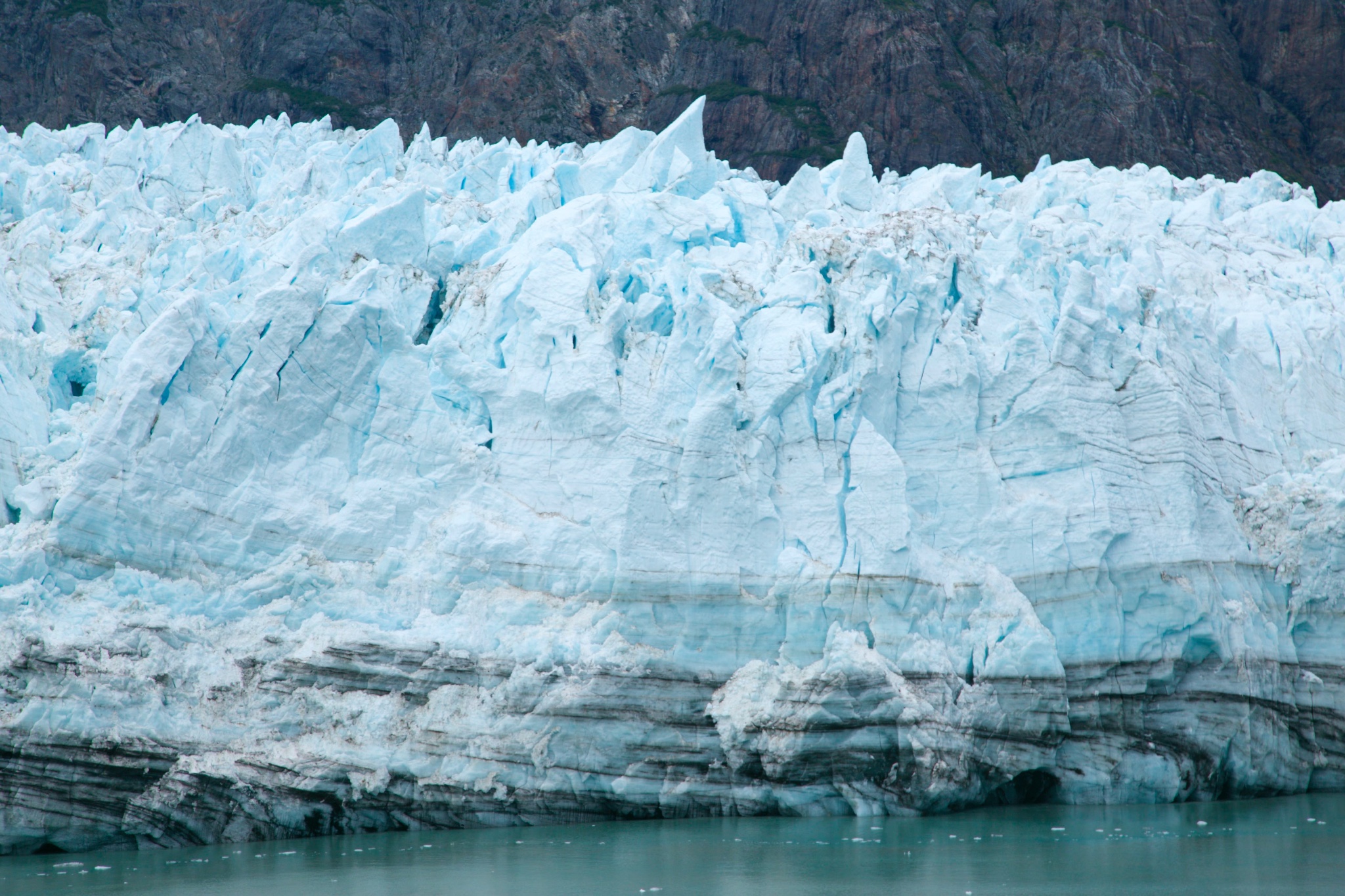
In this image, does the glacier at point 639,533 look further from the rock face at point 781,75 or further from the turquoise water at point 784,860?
the rock face at point 781,75

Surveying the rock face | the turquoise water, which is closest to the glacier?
the turquoise water

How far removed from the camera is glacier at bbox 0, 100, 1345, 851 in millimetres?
9766

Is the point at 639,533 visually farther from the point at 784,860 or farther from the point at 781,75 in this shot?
the point at 781,75

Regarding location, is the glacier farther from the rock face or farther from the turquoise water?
the rock face

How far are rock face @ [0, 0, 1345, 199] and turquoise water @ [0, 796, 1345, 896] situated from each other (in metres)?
20.7

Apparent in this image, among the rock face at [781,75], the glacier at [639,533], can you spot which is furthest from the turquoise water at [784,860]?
the rock face at [781,75]

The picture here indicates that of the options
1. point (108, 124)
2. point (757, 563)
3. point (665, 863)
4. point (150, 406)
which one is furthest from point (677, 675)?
point (108, 124)

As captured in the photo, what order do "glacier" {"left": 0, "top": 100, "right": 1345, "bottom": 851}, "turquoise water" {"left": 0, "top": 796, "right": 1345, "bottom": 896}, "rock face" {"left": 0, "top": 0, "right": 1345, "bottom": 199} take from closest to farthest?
1. "turquoise water" {"left": 0, "top": 796, "right": 1345, "bottom": 896}
2. "glacier" {"left": 0, "top": 100, "right": 1345, "bottom": 851}
3. "rock face" {"left": 0, "top": 0, "right": 1345, "bottom": 199}

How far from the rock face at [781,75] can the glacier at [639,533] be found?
17.4m

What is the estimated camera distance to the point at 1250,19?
95.3ft

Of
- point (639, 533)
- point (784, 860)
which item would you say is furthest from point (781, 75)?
point (784, 860)

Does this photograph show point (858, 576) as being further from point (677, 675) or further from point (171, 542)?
point (171, 542)

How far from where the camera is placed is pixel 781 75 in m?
30.2

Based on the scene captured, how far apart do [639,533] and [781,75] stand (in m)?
22.1
